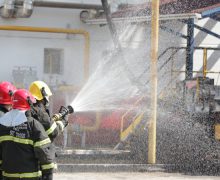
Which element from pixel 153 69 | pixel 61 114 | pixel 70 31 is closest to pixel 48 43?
pixel 70 31

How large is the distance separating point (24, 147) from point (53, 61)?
33.8ft

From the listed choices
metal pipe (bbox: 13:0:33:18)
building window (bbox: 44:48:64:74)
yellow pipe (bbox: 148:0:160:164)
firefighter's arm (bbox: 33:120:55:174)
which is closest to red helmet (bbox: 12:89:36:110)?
firefighter's arm (bbox: 33:120:55:174)

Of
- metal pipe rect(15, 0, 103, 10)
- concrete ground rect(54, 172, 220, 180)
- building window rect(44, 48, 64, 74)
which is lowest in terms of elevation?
concrete ground rect(54, 172, 220, 180)

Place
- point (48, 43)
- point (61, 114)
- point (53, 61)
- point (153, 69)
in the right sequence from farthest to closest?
point (53, 61), point (48, 43), point (153, 69), point (61, 114)

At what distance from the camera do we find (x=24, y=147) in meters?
5.90

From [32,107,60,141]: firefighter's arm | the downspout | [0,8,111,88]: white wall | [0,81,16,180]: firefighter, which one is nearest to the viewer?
[32,107,60,141]: firefighter's arm

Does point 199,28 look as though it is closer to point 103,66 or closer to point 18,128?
point 103,66

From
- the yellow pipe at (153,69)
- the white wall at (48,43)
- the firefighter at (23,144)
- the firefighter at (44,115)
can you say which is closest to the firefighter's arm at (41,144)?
the firefighter at (23,144)

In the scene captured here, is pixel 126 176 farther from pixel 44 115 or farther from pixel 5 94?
pixel 44 115

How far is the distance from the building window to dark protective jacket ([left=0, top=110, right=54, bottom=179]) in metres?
9.95

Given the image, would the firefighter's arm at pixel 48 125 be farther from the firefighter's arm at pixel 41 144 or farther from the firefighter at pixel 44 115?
the firefighter's arm at pixel 41 144

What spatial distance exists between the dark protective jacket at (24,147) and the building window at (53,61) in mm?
9950

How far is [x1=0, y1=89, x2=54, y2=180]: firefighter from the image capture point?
5.87 meters

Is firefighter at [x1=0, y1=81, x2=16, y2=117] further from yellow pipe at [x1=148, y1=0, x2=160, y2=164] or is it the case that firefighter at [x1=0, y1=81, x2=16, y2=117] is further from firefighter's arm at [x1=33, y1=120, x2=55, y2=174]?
yellow pipe at [x1=148, y1=0, x2=160, y2=164]
